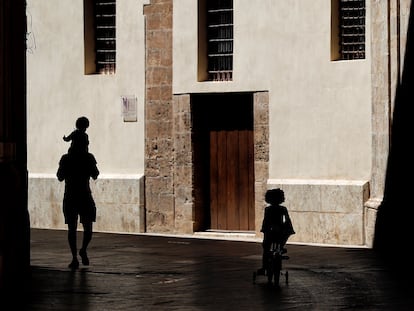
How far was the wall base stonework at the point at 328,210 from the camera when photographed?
894 inches

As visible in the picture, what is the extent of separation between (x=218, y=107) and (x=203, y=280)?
9594 millimetres

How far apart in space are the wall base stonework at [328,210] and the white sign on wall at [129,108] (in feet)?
11.5

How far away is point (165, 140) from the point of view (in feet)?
84.0

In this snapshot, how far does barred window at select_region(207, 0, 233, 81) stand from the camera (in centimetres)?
2503

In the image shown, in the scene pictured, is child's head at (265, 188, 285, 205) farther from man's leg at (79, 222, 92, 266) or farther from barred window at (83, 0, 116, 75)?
barred window at (83, 0, 116, 75)

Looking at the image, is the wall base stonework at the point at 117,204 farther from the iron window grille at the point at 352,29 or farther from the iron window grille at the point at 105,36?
the iron window grille at the point at 352,29

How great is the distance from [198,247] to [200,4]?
5.03 m

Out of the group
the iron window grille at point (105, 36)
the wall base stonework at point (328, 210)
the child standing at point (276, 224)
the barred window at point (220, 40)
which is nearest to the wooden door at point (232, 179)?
the barred window at point (220, 40)

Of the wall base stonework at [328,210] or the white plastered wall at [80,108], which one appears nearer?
the wall base stonework at [328,210]

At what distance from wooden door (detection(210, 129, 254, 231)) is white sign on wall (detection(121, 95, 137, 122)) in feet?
5.08

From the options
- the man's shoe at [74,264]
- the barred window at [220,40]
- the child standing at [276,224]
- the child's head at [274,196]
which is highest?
the barred window at [220,40]

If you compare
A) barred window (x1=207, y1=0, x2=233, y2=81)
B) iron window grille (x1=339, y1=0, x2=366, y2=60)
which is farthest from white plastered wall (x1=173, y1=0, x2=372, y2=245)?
barred window (x1=207, y1=0, x2=233, y2=81)

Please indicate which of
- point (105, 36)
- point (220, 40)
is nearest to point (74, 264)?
point (220, 40)

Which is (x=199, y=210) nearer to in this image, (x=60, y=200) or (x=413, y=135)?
(x=60, y=200)
